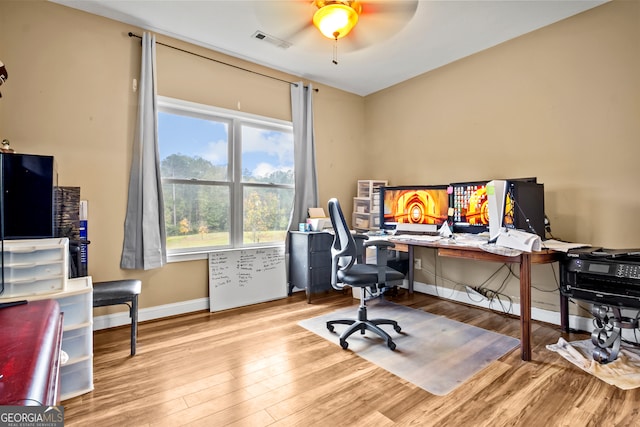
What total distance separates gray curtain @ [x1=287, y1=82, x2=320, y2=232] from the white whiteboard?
1.64 ft

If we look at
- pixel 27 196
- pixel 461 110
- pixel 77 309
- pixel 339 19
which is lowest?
pixel 77 309

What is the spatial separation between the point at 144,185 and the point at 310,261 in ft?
5.99

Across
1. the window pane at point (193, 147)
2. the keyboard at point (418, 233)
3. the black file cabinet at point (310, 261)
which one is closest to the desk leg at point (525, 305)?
the keyboard at point (418, 233)

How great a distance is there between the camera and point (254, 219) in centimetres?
365

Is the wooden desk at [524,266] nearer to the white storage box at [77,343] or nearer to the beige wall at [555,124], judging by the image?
the beige wall at [555,124]

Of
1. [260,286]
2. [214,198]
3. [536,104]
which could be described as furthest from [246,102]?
[536,104]

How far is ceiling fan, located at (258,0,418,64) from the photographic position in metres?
2.31

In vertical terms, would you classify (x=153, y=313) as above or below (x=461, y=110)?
below

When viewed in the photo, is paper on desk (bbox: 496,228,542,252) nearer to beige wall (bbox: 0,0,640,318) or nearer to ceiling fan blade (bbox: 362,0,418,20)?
beige wall (bbox: 0,0,640,318)

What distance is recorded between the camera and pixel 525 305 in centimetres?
212

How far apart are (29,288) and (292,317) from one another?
1.97m

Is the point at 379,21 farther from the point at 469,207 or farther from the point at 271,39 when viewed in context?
the point at 469,207

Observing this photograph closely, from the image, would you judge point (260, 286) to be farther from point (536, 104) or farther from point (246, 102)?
point (536, 104)

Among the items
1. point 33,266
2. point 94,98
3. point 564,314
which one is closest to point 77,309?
point 33,266
